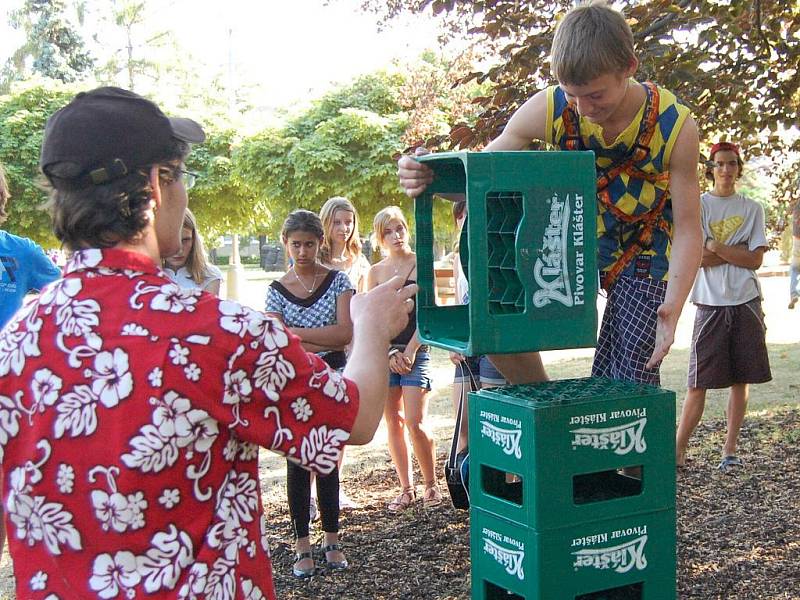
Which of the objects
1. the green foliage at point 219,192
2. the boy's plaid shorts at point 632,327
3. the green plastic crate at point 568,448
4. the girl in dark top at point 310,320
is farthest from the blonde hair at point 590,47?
the green foliage at point 219,192

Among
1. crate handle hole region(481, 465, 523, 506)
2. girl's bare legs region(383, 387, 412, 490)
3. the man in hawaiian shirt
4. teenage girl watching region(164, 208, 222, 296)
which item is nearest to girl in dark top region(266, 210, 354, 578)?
teenage girl watching region(164, 208, 222, 296)

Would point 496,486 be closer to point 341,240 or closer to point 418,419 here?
point 418,419

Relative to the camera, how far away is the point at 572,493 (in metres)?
2.62

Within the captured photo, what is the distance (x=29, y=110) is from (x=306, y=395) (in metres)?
21.9

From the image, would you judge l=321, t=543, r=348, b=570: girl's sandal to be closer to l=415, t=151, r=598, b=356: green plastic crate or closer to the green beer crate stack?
the green beer crate stack

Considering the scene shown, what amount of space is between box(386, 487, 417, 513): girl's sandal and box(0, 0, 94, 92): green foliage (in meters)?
30.9

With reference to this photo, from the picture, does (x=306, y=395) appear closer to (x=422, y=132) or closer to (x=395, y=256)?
(x=395, y=256)

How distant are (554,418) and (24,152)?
20039 mm

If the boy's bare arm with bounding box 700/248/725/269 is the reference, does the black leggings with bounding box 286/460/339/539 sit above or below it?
below

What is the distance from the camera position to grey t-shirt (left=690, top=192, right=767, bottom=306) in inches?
228

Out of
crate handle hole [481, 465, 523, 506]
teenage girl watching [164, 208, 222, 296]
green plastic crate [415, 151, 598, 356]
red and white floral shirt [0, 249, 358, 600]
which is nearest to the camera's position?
red and white floral shirt [0, 249, 358, 600]

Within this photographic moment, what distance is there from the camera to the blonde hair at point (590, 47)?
2619mm

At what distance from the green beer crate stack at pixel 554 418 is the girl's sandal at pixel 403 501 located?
2.80 meters

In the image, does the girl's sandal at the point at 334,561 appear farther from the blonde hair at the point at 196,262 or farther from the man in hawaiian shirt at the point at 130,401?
the man in hawaiian shirt at the point at 130,401
